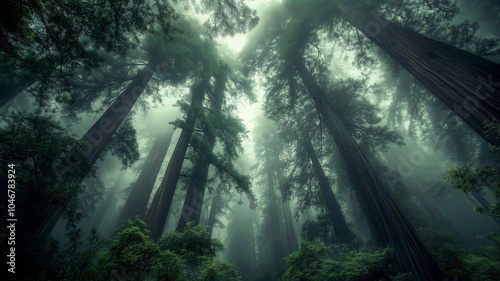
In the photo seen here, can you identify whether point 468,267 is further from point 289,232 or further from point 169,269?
point 289,232

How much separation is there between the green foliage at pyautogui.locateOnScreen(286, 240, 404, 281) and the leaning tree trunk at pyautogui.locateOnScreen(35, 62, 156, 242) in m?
5.33

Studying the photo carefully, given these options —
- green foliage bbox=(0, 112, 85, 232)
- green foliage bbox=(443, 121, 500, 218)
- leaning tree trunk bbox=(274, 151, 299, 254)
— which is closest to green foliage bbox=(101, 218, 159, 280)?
green foliage bbox=(0, 112, 85, 232)

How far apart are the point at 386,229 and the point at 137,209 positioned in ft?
38.9

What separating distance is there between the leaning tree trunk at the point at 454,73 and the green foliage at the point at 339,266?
2835mm

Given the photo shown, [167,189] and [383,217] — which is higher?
[167,189]

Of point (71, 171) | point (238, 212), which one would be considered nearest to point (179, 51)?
point (71, 171)

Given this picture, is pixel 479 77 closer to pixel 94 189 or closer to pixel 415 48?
pixel 415 48

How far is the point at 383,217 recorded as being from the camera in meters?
4.22

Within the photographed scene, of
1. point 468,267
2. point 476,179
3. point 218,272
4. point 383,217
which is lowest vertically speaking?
point 218,272

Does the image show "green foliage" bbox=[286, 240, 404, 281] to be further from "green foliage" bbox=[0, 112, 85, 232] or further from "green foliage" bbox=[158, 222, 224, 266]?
"green foliage" bbox=[0, 112, 85, 232]

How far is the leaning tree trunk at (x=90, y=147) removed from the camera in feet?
12.5

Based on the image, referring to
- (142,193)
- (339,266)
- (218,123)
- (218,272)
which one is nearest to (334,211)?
(339,266)

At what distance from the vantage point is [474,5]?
1309cm

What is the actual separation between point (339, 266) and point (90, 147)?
7.28 meters
